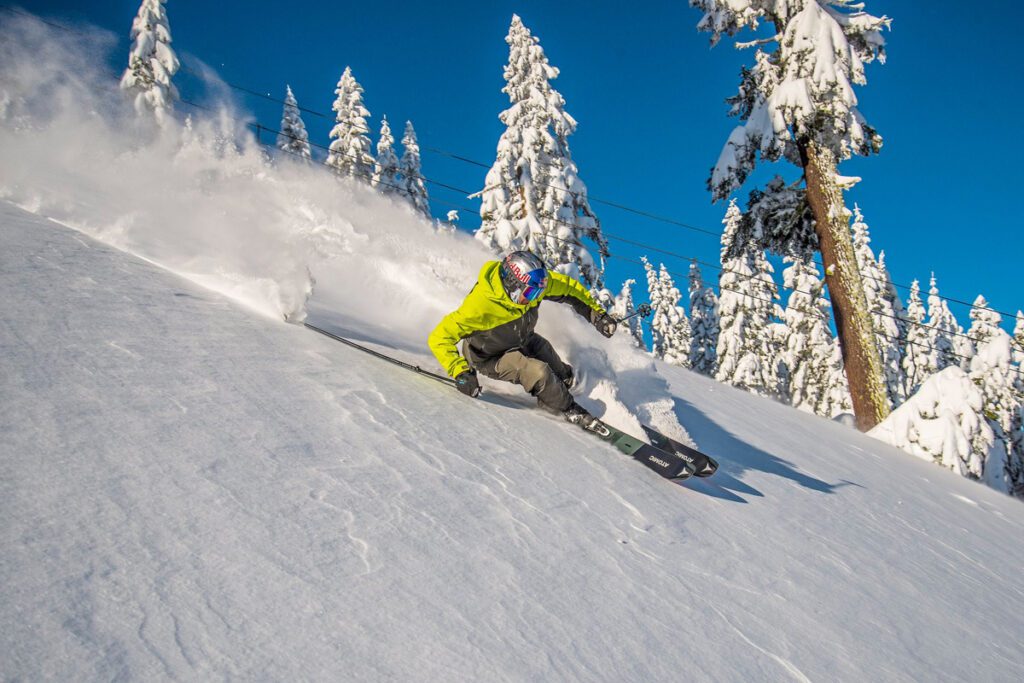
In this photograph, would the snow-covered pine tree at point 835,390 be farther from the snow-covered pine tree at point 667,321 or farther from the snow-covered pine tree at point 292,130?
the snow-covered pine tree at point 292,130

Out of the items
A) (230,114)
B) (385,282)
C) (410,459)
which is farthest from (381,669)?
(230,114)

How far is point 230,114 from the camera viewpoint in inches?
504

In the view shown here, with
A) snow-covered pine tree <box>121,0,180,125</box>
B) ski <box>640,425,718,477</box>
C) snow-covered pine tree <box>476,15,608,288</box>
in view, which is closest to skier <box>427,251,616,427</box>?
ski <box>640,425,718,477</box>

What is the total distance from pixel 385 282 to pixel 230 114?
7823 millimetres

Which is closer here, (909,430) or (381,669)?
(381,669)

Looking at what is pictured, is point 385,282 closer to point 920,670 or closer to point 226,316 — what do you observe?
point 226,316

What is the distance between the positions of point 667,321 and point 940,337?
16.9 meters

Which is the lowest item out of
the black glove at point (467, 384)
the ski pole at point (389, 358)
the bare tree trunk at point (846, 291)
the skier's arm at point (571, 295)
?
the ski pole at point (389, 358)

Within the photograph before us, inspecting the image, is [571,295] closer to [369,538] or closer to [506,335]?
[506,335]

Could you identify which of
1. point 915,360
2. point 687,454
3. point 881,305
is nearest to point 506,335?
point 687,454

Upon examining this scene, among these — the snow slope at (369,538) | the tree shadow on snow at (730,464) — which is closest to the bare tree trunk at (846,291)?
the tree shadow on snow at (730,464)

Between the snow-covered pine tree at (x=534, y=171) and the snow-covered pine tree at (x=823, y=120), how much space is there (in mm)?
7284

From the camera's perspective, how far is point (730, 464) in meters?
5.33

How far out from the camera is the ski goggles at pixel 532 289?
202 inches
